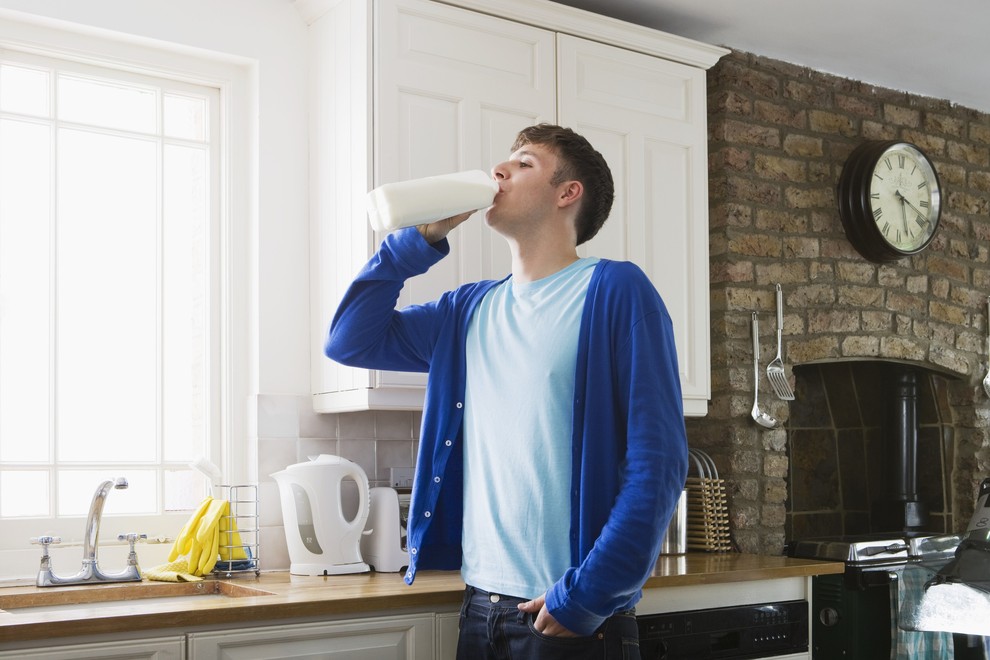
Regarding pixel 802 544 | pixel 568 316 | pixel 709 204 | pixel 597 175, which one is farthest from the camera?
pixel 709 204

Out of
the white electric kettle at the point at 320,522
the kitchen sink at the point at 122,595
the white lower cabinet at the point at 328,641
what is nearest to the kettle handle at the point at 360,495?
the white electric kettle at the point at 320,522

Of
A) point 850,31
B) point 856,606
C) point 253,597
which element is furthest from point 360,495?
point 850,31

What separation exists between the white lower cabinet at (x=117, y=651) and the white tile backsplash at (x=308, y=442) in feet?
2.67

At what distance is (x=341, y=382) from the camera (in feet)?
8.95

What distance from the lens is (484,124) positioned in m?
2.82

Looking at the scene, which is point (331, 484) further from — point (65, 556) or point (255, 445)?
point (65, 556)

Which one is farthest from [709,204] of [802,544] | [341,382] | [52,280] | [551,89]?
[52,280]

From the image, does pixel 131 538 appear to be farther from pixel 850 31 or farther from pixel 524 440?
pixel 850 31

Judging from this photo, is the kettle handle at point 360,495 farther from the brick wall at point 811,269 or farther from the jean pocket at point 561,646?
the brick wall at point 811,269

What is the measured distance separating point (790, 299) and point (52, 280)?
87.5 inches

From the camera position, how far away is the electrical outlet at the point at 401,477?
2.94m

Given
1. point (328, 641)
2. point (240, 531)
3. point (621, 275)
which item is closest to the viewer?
point (621, 275)

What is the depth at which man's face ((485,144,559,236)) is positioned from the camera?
203cm

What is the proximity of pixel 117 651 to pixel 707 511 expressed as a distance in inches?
72.7
